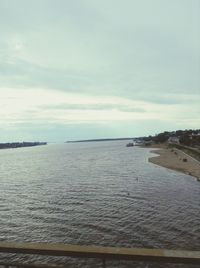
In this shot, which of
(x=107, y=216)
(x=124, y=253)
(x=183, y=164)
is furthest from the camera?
(x=183, y=164)

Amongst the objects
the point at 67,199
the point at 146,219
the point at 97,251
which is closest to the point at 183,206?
the point at 146,219

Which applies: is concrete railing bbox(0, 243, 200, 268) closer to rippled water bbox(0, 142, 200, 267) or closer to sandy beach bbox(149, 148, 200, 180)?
rippled water bbox(0, 142, 200, 267)

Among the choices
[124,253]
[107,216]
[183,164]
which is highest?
[124,253]

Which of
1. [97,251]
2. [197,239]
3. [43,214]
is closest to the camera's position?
[97,251]

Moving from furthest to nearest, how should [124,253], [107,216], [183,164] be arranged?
[183,164] → [107,216] → [124,253]

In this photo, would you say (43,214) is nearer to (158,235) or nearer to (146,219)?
(146,219)

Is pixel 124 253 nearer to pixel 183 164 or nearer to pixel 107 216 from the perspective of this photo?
pixel 107 216

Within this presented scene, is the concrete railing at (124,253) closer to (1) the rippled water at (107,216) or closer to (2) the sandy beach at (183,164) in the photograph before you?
(1) the rippled water at (107,216)

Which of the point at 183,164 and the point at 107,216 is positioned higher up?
the point at 183,164

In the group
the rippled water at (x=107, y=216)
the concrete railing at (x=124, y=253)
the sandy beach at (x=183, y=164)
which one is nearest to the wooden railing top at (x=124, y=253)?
the concrete railing at (x=124, y=253)

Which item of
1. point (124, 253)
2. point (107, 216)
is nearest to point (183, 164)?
point (107, 216)

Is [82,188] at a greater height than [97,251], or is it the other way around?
[97,251]
